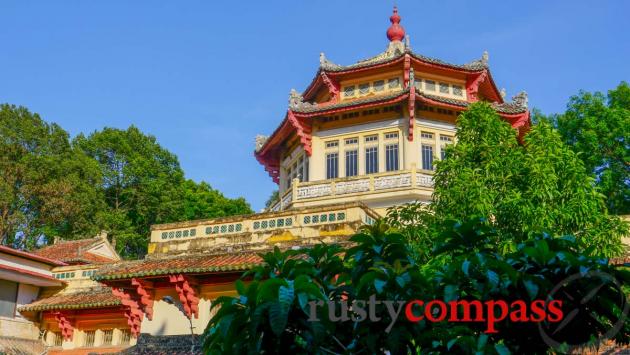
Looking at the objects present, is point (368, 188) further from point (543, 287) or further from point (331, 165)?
point (543, 287)

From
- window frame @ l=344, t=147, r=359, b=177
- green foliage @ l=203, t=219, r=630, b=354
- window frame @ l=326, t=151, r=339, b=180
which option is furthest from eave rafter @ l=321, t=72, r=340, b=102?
green foliage @ l=203, t=219, r=630, b=354

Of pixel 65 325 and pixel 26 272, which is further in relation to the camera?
pixel 26 272

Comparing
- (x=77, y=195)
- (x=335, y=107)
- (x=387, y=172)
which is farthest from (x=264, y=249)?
(x=77, y=195)

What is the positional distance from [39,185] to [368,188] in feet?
83.2

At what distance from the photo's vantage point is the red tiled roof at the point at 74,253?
1239 inches

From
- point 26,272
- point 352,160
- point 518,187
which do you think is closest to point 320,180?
point 352,160

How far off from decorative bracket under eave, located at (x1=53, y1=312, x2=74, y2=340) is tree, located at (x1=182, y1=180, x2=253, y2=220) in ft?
82.1

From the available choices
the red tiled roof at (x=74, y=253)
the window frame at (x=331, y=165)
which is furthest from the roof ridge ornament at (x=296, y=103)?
the red tiled roof at (x=74, y=253)

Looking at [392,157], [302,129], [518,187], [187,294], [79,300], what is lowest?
[187,294]

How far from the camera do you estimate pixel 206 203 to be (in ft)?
164

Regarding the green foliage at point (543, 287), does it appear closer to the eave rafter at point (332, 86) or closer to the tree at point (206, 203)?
the eave rafter at point (332, 86)

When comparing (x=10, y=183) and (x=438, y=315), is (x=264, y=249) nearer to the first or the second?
(x=438, y=315)

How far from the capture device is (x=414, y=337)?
19.3 feet

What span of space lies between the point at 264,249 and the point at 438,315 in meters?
12.0
